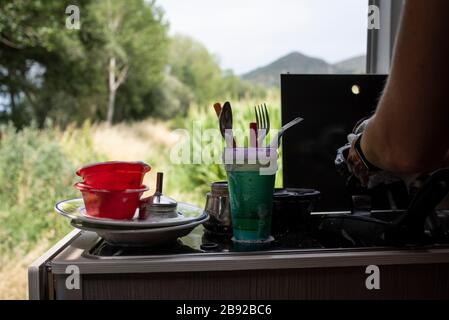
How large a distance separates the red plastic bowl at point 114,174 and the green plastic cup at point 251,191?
165 millimetres

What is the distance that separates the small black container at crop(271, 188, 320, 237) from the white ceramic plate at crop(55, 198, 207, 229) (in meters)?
0.14

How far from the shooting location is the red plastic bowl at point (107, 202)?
0.80m

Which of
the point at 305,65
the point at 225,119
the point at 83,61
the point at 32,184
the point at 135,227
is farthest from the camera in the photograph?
the point at 83,61

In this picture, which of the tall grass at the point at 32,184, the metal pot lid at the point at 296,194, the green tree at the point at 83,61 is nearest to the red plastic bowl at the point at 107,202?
the metal pot lid at the point at 296,194

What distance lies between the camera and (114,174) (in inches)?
33.4

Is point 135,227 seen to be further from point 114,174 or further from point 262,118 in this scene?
point 262,118

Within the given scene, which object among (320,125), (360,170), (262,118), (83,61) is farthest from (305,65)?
(83,61)

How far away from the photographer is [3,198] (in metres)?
2.68

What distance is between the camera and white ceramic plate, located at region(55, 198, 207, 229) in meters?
A: 0.78

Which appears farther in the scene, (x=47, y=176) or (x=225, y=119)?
(x=47, y=176)

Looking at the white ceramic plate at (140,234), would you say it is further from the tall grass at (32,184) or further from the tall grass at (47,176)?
the tall grass at (32,184)

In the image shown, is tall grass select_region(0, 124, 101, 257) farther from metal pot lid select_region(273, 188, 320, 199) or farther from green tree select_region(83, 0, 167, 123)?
metal pot lid select_region(273, 188, 320, 199)

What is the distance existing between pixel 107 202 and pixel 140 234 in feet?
0.25

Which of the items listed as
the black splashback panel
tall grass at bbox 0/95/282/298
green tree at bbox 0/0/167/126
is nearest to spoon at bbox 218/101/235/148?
the black splashback panel
